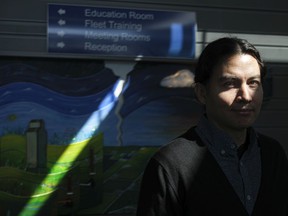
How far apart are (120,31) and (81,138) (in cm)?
130

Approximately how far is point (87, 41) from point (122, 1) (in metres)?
0.63

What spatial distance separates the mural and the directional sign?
170 mm

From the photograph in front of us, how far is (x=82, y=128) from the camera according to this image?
4852 mm

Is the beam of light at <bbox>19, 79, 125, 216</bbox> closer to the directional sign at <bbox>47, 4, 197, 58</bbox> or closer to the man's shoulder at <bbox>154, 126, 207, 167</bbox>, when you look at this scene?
the directional sign at <bbox>47, 4, 197, 58</bbox>

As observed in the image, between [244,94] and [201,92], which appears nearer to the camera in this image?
[244,94]

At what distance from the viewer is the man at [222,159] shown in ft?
4.19

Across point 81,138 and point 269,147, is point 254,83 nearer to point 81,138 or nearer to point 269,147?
point 269,147

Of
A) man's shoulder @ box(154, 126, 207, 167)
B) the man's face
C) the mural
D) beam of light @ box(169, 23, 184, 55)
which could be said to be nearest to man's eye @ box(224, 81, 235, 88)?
the man's face

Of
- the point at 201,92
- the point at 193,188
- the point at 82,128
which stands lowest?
the point at 82,128

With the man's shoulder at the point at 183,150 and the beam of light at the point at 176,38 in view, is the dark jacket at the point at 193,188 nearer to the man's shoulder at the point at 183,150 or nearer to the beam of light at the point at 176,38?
the man's shoulder at the point at 183,150

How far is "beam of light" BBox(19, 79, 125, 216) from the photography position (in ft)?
15.2

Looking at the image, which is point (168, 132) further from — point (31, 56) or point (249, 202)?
point (249, 202)

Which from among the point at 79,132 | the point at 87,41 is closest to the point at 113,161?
the point at 79,132

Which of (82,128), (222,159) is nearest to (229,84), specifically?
(222,159)
